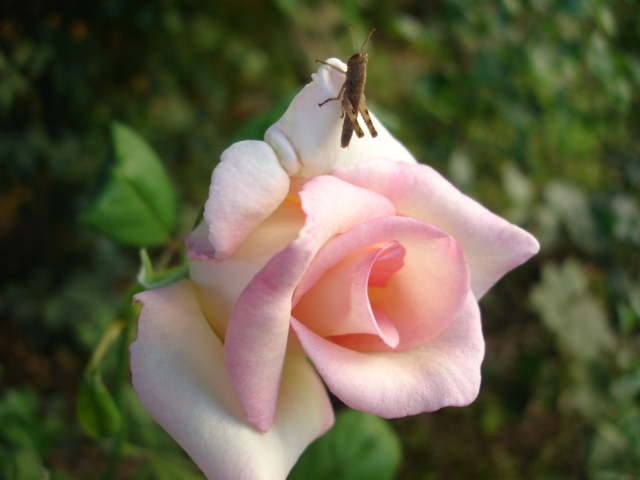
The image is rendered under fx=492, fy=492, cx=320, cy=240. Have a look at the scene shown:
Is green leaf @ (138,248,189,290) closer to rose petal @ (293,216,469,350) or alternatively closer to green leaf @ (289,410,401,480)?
rose petal @ (293,216,469,350)

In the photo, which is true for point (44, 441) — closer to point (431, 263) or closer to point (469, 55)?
point (431, 263)

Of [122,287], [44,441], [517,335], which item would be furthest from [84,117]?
[517,335]

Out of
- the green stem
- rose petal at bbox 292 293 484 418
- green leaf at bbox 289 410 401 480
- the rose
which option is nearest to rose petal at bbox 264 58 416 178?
the rose

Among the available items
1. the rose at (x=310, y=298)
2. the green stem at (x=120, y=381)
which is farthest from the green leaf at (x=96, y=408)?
the rose at (x=310, y=298)

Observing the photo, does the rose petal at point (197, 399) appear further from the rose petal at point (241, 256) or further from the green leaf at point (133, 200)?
the green leaf at point (133, 200)

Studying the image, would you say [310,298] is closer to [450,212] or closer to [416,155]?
[450,212]
